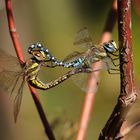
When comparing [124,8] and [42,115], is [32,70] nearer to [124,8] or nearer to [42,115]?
[42,115]

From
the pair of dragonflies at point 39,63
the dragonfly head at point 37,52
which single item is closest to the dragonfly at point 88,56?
the pair of dragonflies at point 39,63

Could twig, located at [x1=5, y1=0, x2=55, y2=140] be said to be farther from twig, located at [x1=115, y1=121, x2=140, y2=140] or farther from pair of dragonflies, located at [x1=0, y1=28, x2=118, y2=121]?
twig, located at [x1=115, y1=121, x2=140, y2=140]

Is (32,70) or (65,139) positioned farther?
(65,139)

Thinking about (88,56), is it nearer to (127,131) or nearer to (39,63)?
(39,63)

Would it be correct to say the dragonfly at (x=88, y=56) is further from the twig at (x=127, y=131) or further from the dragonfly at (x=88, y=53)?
the twig at (x=127, y=131)

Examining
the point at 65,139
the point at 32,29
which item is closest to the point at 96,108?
the point at 32,29
